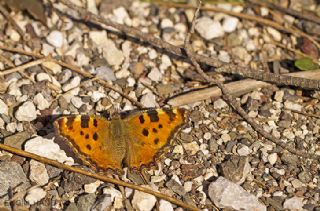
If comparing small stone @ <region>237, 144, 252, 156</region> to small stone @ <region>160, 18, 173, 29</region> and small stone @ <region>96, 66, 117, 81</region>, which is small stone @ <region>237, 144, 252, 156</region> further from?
small stone @ <region>160, 18, 173, 29</region>

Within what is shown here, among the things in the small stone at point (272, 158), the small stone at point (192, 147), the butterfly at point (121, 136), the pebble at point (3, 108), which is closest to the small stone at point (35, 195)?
the butterfly at point (121, 136)

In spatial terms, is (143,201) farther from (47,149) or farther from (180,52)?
(180,52)

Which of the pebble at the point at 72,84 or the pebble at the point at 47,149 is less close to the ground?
the pebble at the point at 72,84

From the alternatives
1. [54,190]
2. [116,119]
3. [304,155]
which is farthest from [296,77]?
[54,190]

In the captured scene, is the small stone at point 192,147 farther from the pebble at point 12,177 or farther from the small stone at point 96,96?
the pebble at point 12,177

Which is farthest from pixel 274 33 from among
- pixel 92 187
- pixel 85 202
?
pixel 85 202

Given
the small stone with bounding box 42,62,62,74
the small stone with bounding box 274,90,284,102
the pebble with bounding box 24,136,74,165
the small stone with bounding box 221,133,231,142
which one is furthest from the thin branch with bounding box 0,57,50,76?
the small stone with bounding box 274,90,284,102
